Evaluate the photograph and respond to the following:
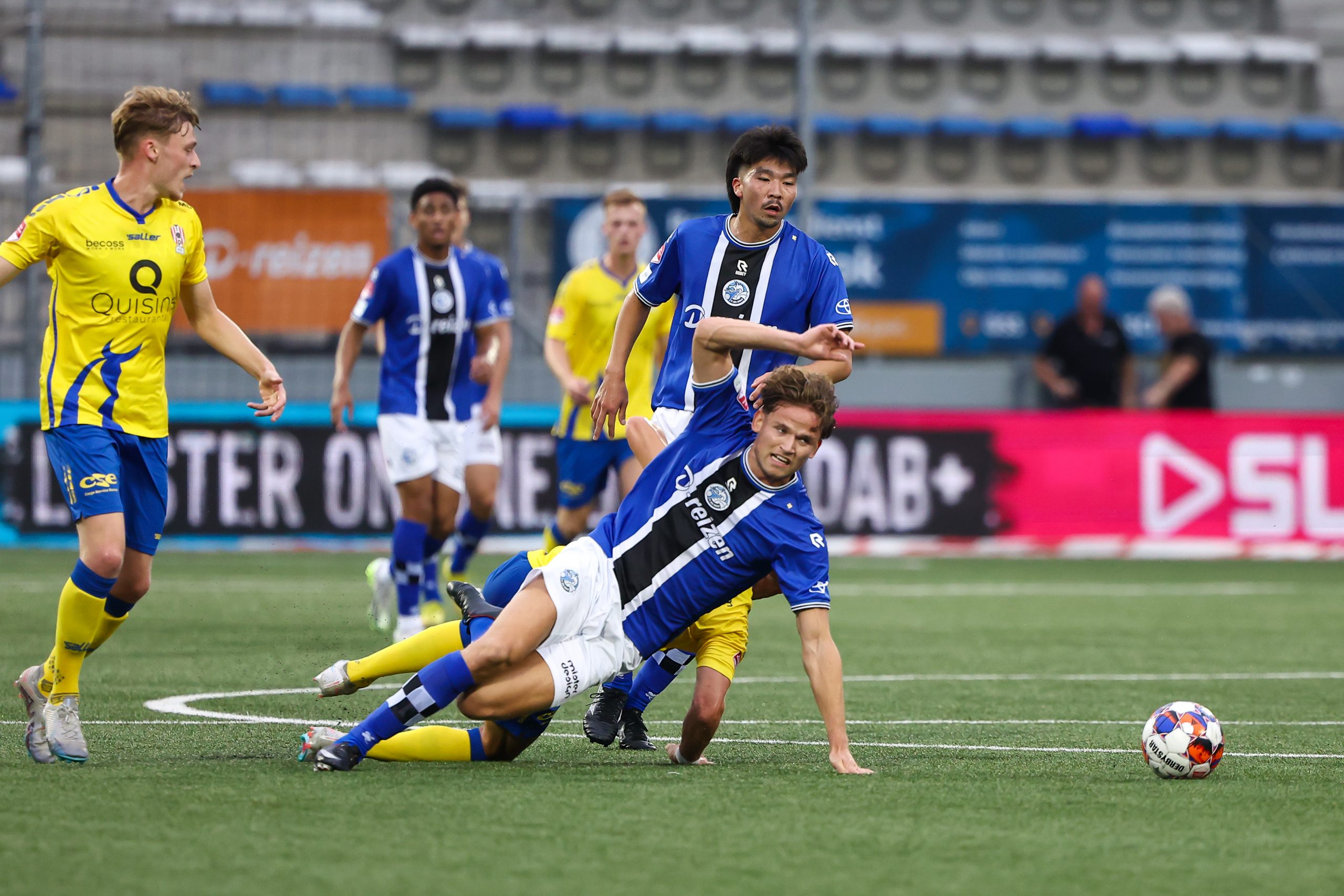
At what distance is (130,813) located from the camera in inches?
176

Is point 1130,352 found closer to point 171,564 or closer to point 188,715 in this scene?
point 171,564

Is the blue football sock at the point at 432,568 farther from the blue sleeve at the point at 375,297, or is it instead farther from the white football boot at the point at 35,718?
the white football boot at the point at 35,718

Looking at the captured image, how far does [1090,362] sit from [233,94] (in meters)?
9.37

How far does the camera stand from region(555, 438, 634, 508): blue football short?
33.4ft

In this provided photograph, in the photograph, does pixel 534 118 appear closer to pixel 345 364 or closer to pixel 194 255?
pixel 345 364

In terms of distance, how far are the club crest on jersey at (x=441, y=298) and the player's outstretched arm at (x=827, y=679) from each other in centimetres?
483

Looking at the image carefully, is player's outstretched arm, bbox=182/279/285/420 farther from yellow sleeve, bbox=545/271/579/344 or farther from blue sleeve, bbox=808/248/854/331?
yellow sleeve, bbox=545/271/579/344

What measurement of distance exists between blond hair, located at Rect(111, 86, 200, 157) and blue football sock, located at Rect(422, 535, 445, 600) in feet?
14.0

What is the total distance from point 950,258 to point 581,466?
1045 cm

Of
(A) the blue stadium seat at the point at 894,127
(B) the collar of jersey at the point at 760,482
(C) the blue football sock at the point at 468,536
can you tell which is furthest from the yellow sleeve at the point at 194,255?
(A) the blue stadium seat at the point at 894,127

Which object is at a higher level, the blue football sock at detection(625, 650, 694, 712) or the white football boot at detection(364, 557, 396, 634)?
the blue football sock at detection(625, 650, 694, 712)

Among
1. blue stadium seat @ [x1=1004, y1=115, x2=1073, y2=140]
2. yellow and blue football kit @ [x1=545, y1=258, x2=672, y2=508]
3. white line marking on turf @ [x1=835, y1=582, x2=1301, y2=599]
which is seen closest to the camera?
yellow and blue football kit @ [x1=545, y1=258, x2=672, y2=508]

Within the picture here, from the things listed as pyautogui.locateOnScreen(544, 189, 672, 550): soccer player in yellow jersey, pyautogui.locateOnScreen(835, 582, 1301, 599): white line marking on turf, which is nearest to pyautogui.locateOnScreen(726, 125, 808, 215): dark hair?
pyautogui.locateOnScreen(544, 189, 672, 550): soccer player in yellow jersey

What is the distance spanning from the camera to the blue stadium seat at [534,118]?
2447 cm
